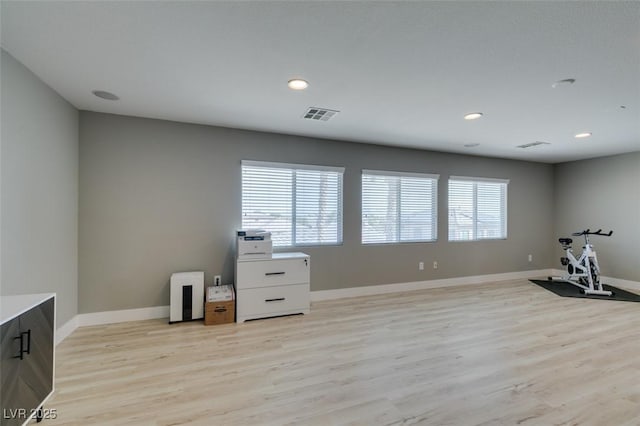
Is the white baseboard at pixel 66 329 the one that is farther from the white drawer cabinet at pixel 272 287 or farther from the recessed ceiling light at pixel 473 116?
the recessed ceiling light at pixel 473 116

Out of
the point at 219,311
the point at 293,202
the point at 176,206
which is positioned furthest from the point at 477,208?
the point at 176,206

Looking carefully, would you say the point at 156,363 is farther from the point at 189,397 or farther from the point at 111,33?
the point at 111,33

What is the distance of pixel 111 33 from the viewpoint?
1.84 m

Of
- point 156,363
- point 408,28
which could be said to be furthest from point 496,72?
point 156,363

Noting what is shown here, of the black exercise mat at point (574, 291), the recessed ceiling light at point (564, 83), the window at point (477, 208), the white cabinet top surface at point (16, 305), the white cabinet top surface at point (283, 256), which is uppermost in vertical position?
the recessed ceiling light at point (564, 83)

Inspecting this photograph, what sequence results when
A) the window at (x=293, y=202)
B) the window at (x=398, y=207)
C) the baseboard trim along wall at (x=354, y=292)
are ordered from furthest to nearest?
the window at (x=398, y=207) < the window at (x=293, y=202) < the baseboard trim along wall at (x=354, y=292)

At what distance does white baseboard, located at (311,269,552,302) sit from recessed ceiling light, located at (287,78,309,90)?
284cm

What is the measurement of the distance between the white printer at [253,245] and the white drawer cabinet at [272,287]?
63 millimetres

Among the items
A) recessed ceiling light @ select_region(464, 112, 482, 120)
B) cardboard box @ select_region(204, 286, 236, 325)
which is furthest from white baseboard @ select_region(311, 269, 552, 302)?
recessed ceiling light @ select_region(464, 112, 482, 120)

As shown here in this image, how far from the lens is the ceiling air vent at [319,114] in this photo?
3176mm

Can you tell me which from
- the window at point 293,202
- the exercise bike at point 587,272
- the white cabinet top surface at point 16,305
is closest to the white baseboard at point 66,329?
the white cabinet top surface at point 16,305

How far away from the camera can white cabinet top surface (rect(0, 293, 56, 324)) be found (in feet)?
4.63

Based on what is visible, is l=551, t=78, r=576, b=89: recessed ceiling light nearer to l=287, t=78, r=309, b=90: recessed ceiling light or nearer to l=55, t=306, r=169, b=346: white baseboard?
l=287, t=78, r=309, b=90: recessed ceiling light

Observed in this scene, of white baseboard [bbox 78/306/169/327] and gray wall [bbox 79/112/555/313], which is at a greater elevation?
gray wall [bbox 79/112/555/313]
